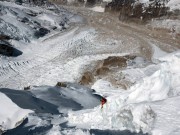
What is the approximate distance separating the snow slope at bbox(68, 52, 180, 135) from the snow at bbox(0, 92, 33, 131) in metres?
2.16

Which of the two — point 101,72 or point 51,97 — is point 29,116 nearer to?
point 51,97

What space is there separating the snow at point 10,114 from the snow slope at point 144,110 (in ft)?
7.10

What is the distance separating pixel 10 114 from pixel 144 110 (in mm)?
6155

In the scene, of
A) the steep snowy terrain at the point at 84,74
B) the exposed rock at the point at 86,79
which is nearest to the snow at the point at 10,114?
the steep snowy terrain at the point at 84,74

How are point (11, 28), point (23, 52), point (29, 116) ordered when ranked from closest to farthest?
point (29, 116) → point (23, 52) → point (11, 28)

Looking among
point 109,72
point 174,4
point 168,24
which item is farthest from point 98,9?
point 109,72

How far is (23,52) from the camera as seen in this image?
3206 centimetres

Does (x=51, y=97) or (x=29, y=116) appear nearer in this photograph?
(x=29, y=116)

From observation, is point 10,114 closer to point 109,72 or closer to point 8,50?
point 109,72

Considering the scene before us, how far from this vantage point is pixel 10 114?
1596cm

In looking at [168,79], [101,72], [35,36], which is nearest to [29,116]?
[168,79]

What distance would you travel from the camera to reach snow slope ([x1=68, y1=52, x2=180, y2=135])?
13.1 m

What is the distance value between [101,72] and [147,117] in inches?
512

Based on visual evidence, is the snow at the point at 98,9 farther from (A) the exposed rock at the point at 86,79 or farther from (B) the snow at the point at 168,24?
(A) the exposed rock at the point at 86,79
